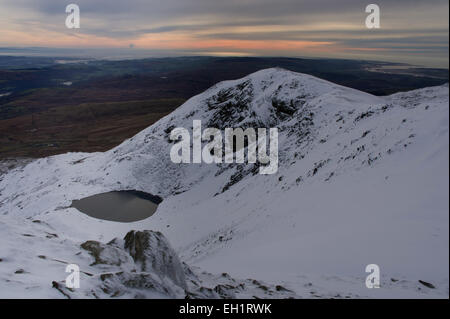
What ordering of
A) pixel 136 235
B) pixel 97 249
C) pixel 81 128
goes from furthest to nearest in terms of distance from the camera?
pixel 81 128 → pixel 136 235 → pixel 97 249

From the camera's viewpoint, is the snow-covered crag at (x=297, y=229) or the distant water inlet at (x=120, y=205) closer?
the snow-covered crag at (x=297, y=229)

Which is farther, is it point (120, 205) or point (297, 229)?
point (120, 205)

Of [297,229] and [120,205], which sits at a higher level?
[297,229]

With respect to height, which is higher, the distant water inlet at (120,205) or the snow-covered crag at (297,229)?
the snow-covered crag at (297,229)
